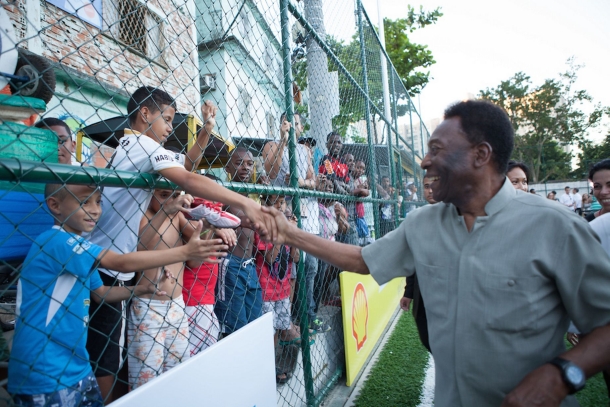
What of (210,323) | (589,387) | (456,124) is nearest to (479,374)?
(456,124)

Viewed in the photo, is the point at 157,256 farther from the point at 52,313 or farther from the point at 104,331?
the point at 104,331

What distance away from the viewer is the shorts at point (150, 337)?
6.70 feet

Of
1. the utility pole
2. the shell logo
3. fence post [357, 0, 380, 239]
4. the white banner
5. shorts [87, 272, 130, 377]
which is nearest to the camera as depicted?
the white banner

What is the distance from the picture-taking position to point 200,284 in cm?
266

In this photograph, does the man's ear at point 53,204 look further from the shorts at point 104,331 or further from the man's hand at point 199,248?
the man's hand at point 199,248

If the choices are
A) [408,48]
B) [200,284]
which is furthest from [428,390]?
[408,48]

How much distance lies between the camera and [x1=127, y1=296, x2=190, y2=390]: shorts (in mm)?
2043

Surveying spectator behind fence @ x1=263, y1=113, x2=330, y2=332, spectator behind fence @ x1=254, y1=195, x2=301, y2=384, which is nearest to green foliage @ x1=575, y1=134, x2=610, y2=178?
spectator behind fence @ x1=263, y1=113, x2=330, y2=332

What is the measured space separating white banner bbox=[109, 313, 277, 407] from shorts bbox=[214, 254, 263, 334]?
903mm

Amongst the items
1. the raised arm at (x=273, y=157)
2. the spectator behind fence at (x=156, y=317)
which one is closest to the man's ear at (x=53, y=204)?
the spectator behind fence at (x=156, y=317)

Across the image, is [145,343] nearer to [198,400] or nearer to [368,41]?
[198,400]

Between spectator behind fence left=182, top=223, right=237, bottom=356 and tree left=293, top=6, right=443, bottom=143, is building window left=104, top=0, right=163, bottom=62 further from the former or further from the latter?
spectator behind fence left=182, top=223, right=237, bottom=356

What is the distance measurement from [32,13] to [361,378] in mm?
7117

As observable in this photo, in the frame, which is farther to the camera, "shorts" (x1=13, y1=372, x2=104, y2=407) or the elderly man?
"shorts" (x1=13, y1=372, x2=104, y2=407)
